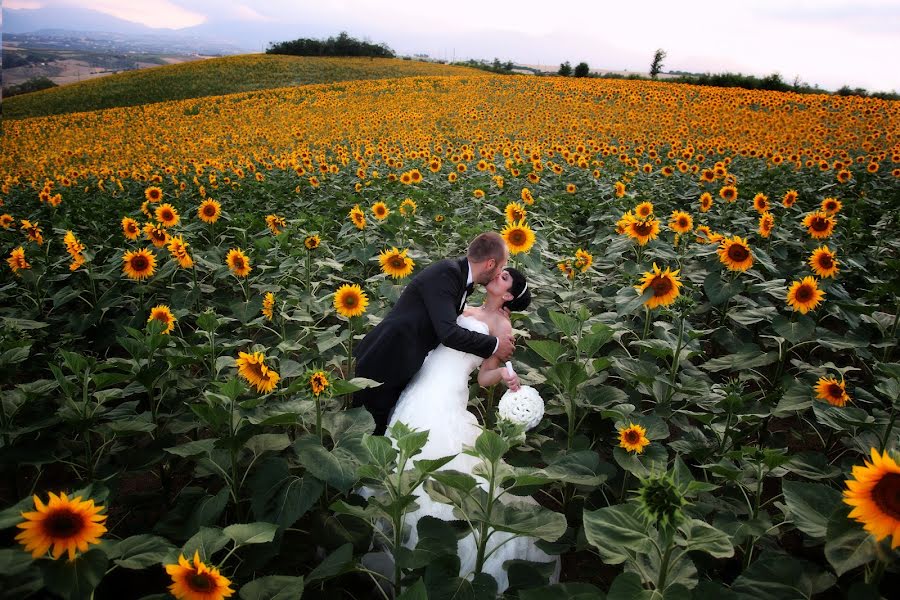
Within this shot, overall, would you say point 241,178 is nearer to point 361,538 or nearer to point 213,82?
point 361,538

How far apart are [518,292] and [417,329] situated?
75cm

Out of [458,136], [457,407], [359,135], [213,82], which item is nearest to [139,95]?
[213,82]

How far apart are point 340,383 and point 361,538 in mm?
683

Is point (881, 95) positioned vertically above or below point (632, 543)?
above

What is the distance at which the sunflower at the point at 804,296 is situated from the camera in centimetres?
317

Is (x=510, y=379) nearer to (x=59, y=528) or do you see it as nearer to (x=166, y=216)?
(x=59, y=528)

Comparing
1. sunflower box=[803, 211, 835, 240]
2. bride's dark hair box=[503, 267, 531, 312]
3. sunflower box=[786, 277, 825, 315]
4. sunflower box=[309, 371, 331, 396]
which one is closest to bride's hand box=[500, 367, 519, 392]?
bride's dark hair box=[503, 267, 531, 312]

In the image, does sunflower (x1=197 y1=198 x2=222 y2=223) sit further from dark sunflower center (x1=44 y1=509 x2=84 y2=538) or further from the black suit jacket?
dark sunflower center (x1=44 y1=509 x2=84 y2=538)

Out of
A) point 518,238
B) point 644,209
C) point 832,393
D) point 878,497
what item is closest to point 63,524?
point 878,497

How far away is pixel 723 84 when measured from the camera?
30.3 metres

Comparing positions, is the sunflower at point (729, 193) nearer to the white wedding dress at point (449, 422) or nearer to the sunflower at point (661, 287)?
the sunflower at point (661, 287)

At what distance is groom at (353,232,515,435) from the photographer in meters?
3.24

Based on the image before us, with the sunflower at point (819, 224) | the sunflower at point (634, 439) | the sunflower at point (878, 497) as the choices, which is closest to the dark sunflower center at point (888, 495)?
the sunflower at point (878, 497)

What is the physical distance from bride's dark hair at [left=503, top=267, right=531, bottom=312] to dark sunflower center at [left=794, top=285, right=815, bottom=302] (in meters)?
1.69
